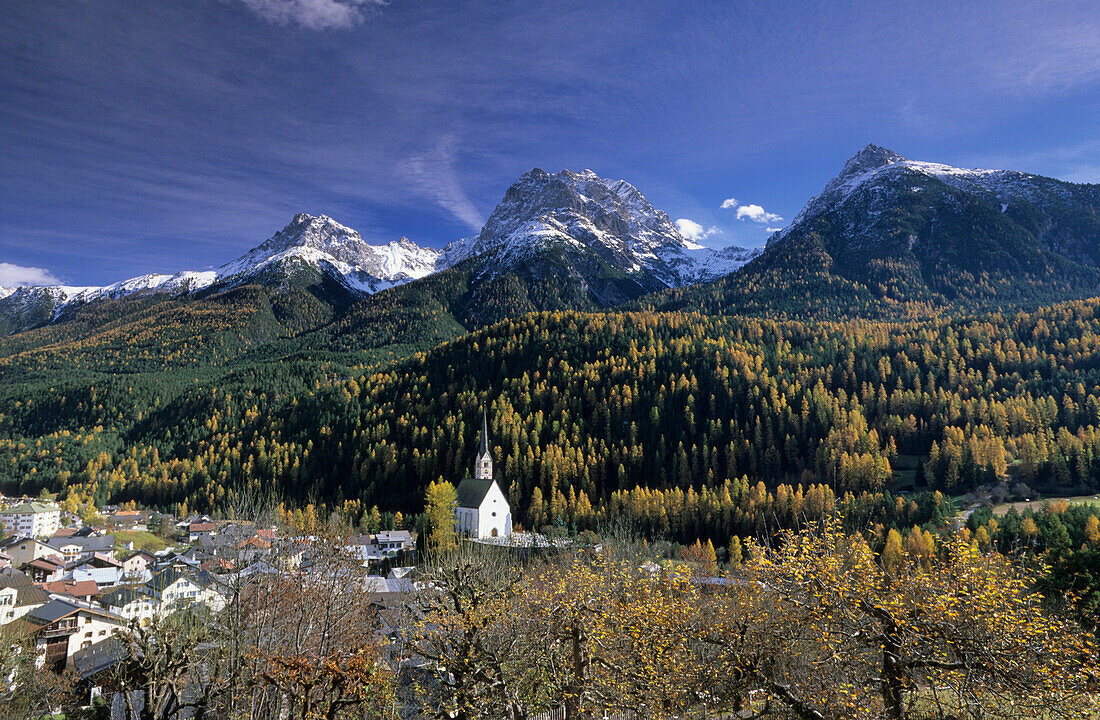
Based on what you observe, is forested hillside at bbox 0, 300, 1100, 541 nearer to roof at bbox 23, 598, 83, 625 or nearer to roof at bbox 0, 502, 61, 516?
roof at bbox 0, 502, 61, 516

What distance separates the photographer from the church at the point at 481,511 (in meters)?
97.6

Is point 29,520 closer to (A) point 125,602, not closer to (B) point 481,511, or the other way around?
(A) point 125,602

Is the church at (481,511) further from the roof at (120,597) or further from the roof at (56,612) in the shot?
the roof at (56,612)

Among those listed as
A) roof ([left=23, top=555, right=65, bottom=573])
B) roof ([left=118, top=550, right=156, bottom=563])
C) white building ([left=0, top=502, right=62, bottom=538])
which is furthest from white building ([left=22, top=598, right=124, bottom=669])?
white building ([left=0, top=502, right=62, bottom=538])

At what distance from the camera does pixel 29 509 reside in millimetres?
121188

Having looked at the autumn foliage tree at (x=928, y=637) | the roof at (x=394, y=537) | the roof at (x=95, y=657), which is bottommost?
the roof at (x=95, y=657)

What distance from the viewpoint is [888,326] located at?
634 ft

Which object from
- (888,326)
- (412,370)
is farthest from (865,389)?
(412,370)

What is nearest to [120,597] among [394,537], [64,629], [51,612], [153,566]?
[51,612]

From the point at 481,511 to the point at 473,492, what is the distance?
455cm

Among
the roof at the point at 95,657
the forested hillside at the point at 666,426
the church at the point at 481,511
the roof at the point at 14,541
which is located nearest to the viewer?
the roof at the point at 95,657

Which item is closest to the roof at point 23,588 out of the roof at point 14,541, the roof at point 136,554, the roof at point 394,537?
the roof at point 136,554

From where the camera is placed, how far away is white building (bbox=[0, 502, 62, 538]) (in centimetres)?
11694

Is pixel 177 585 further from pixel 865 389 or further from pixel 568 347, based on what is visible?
pixel 865 389
